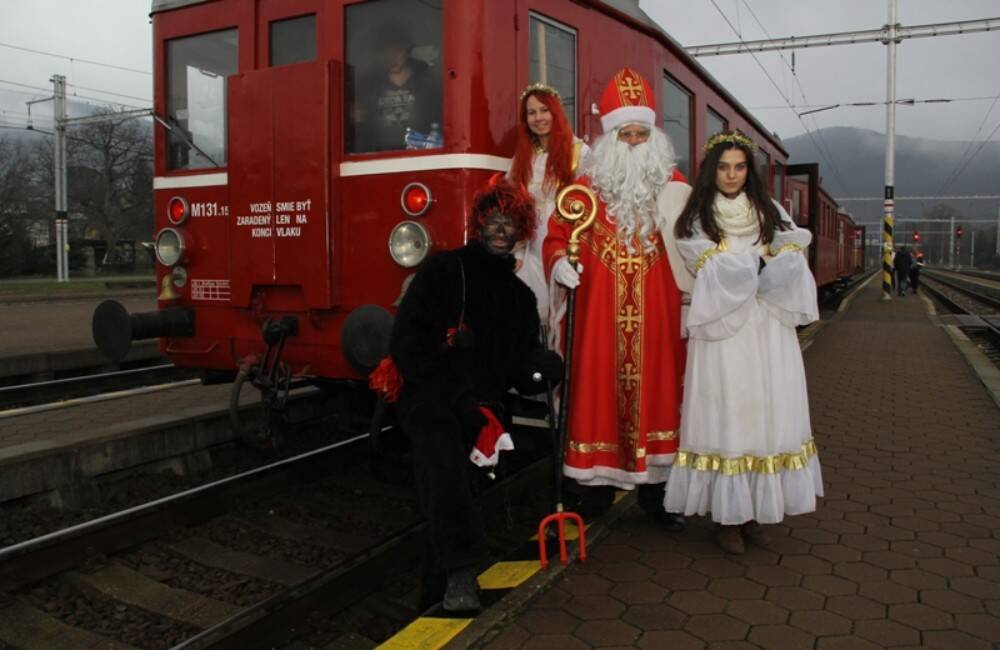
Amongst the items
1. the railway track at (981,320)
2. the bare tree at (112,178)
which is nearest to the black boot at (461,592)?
the railway track at (981,320)

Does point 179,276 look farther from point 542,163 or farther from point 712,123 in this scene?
point 712,123

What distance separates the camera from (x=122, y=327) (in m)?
4.89

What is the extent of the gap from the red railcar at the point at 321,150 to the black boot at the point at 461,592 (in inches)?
49.9

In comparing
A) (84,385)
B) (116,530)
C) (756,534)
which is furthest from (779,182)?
(116,530)

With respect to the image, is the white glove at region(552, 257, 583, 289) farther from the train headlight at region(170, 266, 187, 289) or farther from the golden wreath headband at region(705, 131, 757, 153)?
the train headlight at region(170, 266, 187, 289)

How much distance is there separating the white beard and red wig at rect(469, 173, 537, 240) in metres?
0.59

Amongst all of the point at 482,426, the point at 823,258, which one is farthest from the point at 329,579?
the point at 823,258

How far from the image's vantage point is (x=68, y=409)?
7.16 meters

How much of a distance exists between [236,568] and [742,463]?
8.22 ft

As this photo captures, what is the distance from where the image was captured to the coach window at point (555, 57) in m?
4.73

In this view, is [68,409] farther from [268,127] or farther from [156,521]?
[268,127]

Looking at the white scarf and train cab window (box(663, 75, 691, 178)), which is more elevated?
train cab window (box(663, 75, 691, 178))

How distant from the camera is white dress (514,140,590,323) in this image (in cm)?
419

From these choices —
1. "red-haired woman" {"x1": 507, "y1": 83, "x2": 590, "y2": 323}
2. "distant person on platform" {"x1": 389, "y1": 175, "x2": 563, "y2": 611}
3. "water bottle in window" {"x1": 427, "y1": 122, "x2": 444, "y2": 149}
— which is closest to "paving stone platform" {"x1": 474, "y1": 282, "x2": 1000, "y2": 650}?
"distant person on platform" {"x1": 389, "y1": 175, "x2": 563, "y2": 611}
